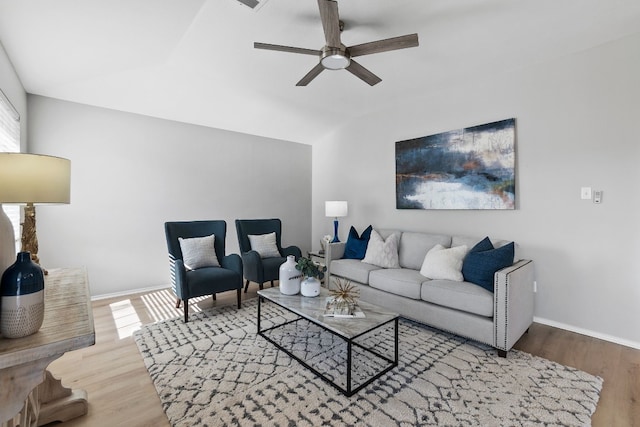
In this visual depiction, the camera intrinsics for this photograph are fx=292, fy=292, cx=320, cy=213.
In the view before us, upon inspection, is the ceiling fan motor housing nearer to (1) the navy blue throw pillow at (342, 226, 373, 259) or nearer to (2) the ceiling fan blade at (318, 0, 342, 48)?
(2) the ceiling fan blade at (318, 0, 342, 48)

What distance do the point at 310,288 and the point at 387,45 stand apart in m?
1.98

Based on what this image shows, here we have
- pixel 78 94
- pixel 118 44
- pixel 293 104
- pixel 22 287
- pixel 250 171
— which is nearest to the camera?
pixel 22 287

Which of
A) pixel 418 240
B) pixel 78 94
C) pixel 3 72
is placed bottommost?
pixel 418 240

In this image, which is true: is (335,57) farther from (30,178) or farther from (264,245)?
(264,245)

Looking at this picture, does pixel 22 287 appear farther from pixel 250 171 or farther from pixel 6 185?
pixel 250 171

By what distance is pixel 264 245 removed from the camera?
3.92 meters

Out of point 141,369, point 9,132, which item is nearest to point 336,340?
point 141,369

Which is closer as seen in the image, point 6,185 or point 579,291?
point 6,185

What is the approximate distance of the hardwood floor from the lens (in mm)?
1654

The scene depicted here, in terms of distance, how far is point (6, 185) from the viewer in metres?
1.34

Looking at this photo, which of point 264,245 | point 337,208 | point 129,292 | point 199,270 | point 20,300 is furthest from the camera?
point 337,208

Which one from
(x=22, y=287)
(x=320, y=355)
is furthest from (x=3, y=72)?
(x=320, y=355)

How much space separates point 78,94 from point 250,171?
2.33 metres

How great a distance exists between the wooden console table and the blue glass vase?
3 cm
